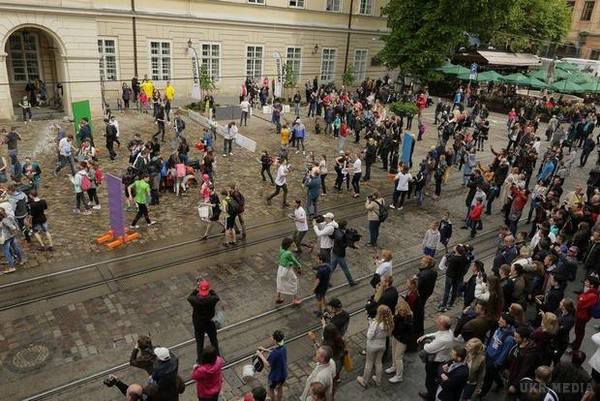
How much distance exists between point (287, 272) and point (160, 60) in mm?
23068

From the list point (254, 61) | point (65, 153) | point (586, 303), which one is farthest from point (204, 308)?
point (254, 61)

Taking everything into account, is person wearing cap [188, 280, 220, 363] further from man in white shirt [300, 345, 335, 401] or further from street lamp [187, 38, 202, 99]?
street lamp [187, 38, 202, 99]

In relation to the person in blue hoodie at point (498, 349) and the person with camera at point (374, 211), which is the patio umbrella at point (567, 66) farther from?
the person in blue hoodie at point (498, 349)

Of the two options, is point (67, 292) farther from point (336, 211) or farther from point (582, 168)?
point (582, 168)

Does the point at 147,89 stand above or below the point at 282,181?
above

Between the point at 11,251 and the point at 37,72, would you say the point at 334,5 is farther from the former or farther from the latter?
the point at 11,251

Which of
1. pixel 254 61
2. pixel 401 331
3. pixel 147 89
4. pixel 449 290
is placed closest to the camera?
pixel 401 331

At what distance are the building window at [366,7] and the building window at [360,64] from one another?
299 centimetres

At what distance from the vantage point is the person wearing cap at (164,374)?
6207 millimetres

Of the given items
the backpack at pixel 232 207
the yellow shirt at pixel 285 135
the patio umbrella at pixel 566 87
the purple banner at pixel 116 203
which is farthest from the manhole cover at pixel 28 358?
the patio umbrella at pixel 566 87

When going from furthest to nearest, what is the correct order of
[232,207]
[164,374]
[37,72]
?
[37,72] → [232,207] → [164,374]

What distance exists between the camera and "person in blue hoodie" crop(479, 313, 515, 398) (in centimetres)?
734

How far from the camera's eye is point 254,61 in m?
33.8

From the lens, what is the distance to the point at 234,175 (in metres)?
18.5
